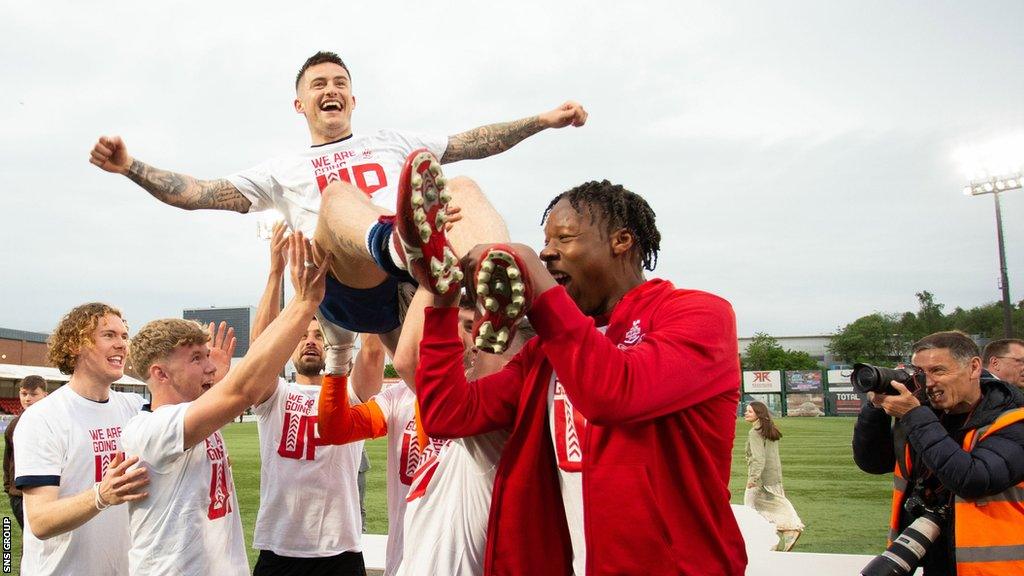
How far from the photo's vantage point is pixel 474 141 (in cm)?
342

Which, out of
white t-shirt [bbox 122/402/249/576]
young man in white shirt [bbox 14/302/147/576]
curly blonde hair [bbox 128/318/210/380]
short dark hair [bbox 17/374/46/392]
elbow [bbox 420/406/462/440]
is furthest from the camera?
short dark hair [bbox 17/374/46/392]

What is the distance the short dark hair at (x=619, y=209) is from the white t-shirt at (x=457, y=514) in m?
0.71

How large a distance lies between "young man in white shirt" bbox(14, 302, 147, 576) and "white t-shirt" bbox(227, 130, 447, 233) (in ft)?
4.11

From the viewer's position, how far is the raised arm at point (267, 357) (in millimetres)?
2660

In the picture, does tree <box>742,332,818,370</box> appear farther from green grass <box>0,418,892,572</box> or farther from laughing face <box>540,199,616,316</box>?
laughing face <box>540,199,616,316</box>

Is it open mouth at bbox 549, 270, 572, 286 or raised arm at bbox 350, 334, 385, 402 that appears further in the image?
raised arm at bbox 350, 334, 385, 402

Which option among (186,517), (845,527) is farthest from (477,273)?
(845,527)

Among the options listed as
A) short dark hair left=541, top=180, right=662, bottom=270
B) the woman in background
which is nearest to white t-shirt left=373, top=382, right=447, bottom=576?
short dark hair left=541, top=180, right=662, bottom=270

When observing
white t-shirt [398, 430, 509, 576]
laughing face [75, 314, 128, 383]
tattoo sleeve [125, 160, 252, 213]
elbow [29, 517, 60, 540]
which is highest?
tattoo sleeve [125, 160, 252, 213]

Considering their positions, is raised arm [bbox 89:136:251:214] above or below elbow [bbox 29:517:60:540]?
above

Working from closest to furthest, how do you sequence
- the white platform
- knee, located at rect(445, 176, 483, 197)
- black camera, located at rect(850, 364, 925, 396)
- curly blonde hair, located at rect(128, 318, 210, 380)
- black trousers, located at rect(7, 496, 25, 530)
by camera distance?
knee, located at rect(445, 176, 483, 197) → black camera, located at rect(850, 364, 925, 396) → curly blonde hair, located at rect(128, 318, 210, 380) → the white platform → black trousers, located at rect(7, 496, 25, 530)

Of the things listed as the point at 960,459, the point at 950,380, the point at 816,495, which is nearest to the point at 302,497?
the point at 960,459

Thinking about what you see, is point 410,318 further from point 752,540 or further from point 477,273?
point 752,540

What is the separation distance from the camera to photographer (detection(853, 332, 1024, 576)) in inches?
127
